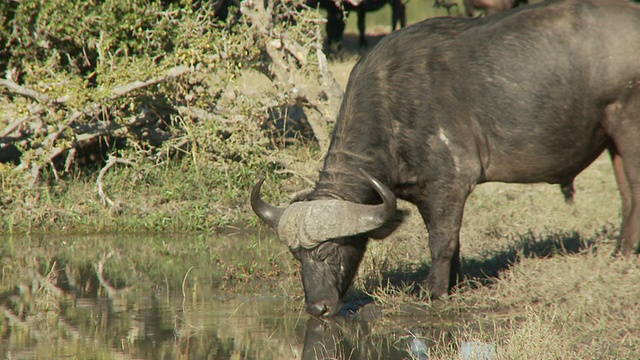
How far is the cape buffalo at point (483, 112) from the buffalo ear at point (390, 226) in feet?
0.08

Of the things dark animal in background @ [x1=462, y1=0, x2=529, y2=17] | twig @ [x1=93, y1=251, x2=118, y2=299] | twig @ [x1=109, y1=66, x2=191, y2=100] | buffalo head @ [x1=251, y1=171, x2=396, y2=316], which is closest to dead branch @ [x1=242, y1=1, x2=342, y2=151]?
twig @ [x1=109, y1=66, x2=191, y2=100]

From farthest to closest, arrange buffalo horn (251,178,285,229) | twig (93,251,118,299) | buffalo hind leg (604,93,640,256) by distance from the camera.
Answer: twig (93,251,118,299), buffalo hind leg (604,93,640,256), buffalo horn (251,178,285,229)

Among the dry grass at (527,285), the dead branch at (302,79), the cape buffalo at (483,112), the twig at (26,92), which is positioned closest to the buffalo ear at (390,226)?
the cape buffalo at (483,112)

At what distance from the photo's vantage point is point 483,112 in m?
6.10

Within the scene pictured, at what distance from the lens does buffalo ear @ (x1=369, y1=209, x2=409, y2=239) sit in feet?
18.9

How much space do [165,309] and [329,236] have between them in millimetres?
1623

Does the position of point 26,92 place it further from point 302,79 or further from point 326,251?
point 326,251

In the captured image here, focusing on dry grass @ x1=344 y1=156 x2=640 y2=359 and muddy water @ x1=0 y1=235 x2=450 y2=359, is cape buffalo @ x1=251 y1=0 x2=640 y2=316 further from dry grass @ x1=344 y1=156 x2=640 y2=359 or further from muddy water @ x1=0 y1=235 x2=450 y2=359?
muddy water @ x1=0 y1=235 x2=450 y2=359

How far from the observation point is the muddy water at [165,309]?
5352mm

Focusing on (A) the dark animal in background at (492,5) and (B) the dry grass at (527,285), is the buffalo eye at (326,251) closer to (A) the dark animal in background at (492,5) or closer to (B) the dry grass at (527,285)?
(B) the dry grass at (527,285)

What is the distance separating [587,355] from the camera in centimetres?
468

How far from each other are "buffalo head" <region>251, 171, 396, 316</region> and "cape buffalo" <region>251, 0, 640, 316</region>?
0.22ft

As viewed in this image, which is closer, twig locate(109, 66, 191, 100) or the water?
Result: the water

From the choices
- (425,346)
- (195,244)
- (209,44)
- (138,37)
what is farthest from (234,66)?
(425,346)
